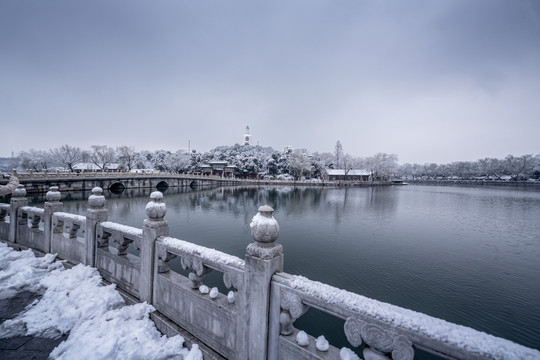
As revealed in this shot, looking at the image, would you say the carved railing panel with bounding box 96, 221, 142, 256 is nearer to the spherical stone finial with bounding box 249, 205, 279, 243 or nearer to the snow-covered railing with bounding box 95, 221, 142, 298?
the snow-covered railing with bounding box 95, 221, 142, 298

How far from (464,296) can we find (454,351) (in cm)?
1015

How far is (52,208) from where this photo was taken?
267 inches

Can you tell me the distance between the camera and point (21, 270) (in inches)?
231

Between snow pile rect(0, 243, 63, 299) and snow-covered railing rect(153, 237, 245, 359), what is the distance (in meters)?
3.39

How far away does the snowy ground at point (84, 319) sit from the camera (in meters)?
3.62

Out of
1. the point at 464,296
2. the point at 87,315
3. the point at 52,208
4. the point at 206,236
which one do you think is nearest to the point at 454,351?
the point at 87,315

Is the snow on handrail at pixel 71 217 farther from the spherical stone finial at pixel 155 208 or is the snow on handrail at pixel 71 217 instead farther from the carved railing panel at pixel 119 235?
the spherical stone finial at pixel 155 208

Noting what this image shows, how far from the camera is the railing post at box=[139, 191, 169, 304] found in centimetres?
441

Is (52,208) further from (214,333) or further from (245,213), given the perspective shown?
(245,213)

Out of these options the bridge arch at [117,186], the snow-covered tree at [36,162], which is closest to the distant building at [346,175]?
the bridge arch at [117,186]

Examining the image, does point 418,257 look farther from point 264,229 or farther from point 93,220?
point 93,220

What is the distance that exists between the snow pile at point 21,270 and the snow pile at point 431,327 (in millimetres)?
6317

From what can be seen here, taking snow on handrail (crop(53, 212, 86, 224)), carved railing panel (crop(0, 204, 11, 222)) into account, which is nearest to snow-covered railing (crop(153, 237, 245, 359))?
snow on handrail (crop(53, 212, 86, 224))

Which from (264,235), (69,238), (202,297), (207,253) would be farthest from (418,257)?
(69,238)
